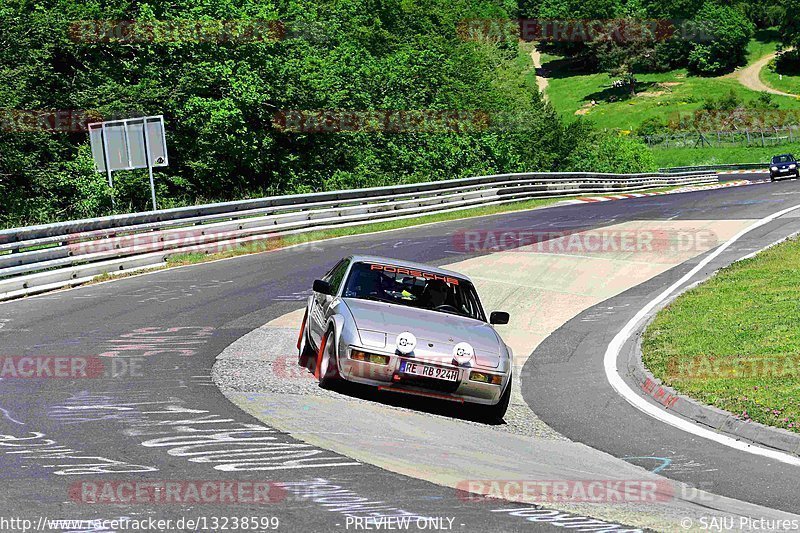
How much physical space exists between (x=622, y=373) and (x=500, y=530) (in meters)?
7.30

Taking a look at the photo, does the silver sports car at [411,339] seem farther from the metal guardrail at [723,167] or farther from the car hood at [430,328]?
the metal guardrail at [723,167]

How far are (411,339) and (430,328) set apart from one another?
0.44 m

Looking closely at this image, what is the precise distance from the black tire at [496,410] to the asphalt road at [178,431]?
58 centimetres

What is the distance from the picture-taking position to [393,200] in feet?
104

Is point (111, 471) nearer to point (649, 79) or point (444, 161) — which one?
point (444, 161)

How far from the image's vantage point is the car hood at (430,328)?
9.93 meters

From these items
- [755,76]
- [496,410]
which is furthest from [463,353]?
[755,76]

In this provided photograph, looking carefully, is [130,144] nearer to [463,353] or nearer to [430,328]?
[430,328]

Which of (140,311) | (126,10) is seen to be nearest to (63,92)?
(126,10)

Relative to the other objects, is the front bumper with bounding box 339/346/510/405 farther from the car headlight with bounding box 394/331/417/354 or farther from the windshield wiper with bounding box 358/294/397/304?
the windshield wiper with bounding box 358/294/397/304

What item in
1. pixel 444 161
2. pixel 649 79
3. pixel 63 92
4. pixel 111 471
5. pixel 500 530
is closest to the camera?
pixel 500 530

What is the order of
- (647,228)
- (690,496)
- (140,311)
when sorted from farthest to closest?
(647,228) → (140,311) → (690,496)

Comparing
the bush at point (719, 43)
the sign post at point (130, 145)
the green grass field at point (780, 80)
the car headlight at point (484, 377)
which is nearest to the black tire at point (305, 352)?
the car headlight at point (484, 377)

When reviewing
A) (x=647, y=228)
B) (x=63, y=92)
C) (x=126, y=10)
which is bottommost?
(x=647, y=228)
